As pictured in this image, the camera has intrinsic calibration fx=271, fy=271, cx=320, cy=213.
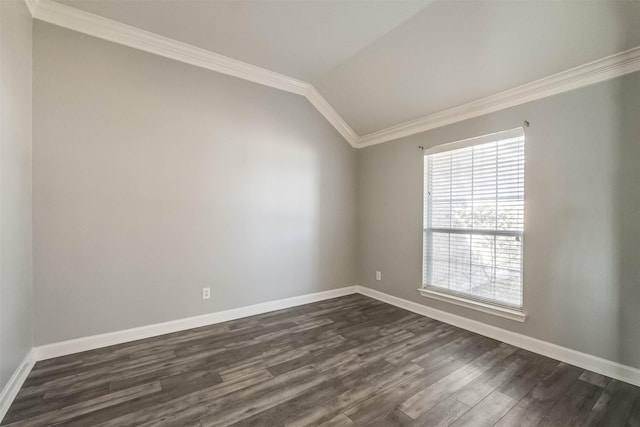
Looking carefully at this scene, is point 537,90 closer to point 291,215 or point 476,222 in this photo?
point 476,222

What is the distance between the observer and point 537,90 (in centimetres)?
253

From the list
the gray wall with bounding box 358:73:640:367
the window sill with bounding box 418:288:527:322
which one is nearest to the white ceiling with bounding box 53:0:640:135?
the gray wall with bounding box 358:73:640:367

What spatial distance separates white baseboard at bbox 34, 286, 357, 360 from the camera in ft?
7.63

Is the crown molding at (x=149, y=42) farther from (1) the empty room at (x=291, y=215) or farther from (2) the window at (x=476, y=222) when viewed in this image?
(2) the window at (x=476, y=222)

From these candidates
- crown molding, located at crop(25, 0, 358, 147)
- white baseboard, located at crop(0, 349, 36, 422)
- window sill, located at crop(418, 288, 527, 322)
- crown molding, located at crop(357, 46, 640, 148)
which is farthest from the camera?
window sill, located at crop(418, 288, 527, 322)

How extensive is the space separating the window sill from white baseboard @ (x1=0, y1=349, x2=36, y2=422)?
12.2 feet

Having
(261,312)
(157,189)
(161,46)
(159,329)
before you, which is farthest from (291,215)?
(161,46)

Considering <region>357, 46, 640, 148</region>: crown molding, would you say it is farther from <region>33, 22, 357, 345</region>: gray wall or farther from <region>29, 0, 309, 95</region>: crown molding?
<region>29, 0, 309, 95</region>: crown molding

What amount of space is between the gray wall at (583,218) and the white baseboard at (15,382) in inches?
151

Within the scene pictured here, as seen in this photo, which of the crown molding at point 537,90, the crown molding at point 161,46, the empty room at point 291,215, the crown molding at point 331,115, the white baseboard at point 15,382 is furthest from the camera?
the crown molding at point 331,115

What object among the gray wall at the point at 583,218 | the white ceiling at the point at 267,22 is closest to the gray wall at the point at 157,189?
the white ceiling at the point at 267,22

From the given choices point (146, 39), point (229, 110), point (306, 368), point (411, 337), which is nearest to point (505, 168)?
point (411, 337)

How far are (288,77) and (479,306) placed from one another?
11.6 ft

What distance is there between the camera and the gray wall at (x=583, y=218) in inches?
81.9
